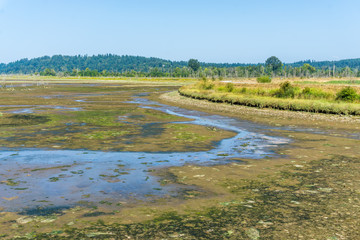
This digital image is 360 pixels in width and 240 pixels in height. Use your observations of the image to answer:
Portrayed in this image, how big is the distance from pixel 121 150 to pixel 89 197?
674 cm

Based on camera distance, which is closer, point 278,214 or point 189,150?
point 278,214

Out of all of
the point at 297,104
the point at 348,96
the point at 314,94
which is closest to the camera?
the point at 297,104

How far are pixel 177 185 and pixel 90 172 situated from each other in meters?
3.28

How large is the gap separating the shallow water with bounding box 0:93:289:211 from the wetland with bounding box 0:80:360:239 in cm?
3

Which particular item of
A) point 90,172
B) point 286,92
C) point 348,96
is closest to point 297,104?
point 348,96

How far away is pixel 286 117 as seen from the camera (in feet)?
103

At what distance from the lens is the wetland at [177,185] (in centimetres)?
732

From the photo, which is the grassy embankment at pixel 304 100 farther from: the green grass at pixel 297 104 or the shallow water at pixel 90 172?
the shallow water at pixel 90 172

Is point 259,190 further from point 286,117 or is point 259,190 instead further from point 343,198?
point 286,117

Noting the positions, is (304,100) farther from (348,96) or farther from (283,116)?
(283,116)

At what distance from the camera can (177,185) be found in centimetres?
1062

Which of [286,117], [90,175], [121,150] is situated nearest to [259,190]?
[90,175]

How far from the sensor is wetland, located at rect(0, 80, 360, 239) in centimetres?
732

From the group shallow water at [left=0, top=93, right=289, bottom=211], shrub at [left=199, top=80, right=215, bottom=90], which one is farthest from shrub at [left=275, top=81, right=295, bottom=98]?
shallow water at [left=0, top=93, right=289, bottom=211]
